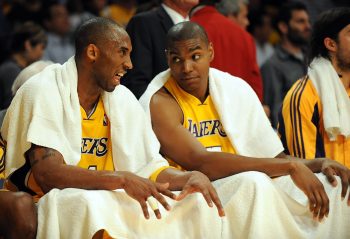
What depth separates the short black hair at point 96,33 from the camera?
4.60 m

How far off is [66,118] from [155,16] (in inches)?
60.4

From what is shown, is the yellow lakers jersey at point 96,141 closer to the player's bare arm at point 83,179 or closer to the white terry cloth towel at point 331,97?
the player's bare arm at point 83,179

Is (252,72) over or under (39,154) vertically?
over

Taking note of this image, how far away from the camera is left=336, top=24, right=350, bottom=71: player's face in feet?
18.6

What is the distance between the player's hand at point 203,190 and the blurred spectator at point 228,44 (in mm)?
2090

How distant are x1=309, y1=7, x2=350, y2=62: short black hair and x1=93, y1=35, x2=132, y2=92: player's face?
5.51 ft

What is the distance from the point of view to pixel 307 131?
17.6 ft

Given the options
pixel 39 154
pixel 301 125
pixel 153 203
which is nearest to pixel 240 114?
pixel 301 125

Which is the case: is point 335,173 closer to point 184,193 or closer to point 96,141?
point 184,193

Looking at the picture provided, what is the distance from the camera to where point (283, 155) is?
5117 millimetres

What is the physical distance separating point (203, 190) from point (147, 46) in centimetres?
171

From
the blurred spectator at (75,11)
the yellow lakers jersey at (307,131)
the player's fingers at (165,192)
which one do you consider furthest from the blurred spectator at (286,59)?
the player's fingers at (165,192)

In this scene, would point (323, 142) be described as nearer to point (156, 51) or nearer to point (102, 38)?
point (156, 51)

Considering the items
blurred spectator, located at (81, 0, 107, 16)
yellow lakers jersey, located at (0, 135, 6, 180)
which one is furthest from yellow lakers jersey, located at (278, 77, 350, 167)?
blurred spectator, located at (81, 0, 107, 16)
